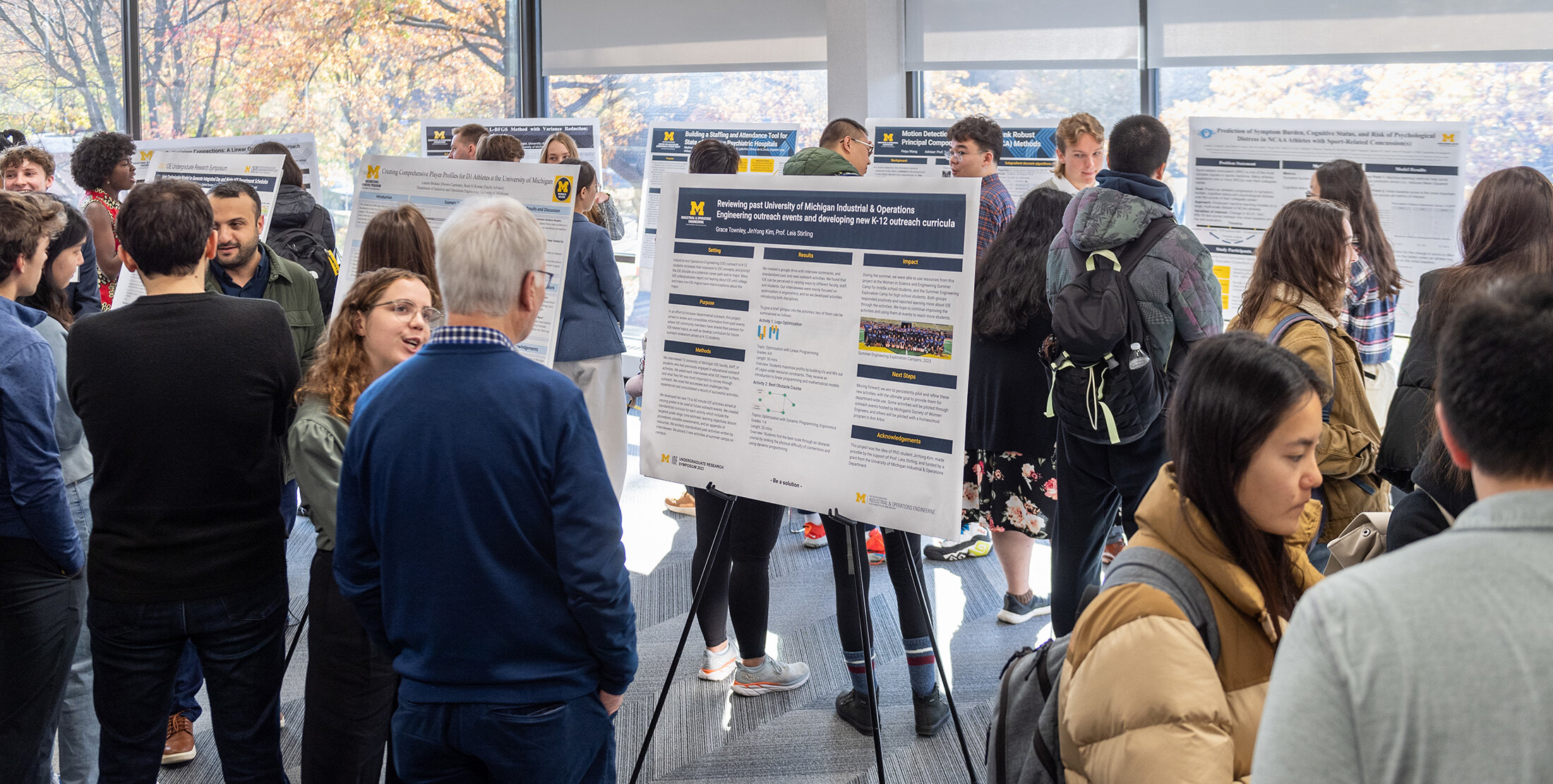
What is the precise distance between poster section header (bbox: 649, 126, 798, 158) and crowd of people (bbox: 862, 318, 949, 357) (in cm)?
425

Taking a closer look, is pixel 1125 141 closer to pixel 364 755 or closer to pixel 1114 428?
pixel 1114 428

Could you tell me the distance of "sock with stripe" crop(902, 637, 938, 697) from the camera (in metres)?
2.89

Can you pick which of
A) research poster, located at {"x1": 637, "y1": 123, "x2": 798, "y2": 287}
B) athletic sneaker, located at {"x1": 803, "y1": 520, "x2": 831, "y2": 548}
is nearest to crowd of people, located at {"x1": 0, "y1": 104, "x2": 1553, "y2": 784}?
athletic sneaker, located at {"x1": 803, "y1": 520, "x2": 831, "y2": 548}

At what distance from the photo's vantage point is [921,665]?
2.90m

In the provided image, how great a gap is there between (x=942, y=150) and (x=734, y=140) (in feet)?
4.24

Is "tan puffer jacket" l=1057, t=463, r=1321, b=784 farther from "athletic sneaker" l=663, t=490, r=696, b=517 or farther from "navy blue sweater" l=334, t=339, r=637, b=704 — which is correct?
"athletic sneaker" l=663, t=490, r=696, b=517

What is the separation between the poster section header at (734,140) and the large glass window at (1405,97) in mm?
2241

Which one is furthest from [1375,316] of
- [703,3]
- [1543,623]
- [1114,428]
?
[703,3]

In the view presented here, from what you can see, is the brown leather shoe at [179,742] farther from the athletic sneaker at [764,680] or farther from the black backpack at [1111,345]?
the black backpack at [1111,345]

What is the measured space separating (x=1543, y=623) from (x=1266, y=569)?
0.58 metres

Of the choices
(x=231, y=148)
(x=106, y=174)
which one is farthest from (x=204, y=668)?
(x=231, y=148)

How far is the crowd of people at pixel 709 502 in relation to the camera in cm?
80

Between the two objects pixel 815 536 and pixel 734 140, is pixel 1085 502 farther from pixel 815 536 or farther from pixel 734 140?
pixel 734 140

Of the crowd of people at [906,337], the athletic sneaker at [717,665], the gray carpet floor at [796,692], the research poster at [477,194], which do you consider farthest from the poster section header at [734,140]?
the crowd of people at [906,337]
